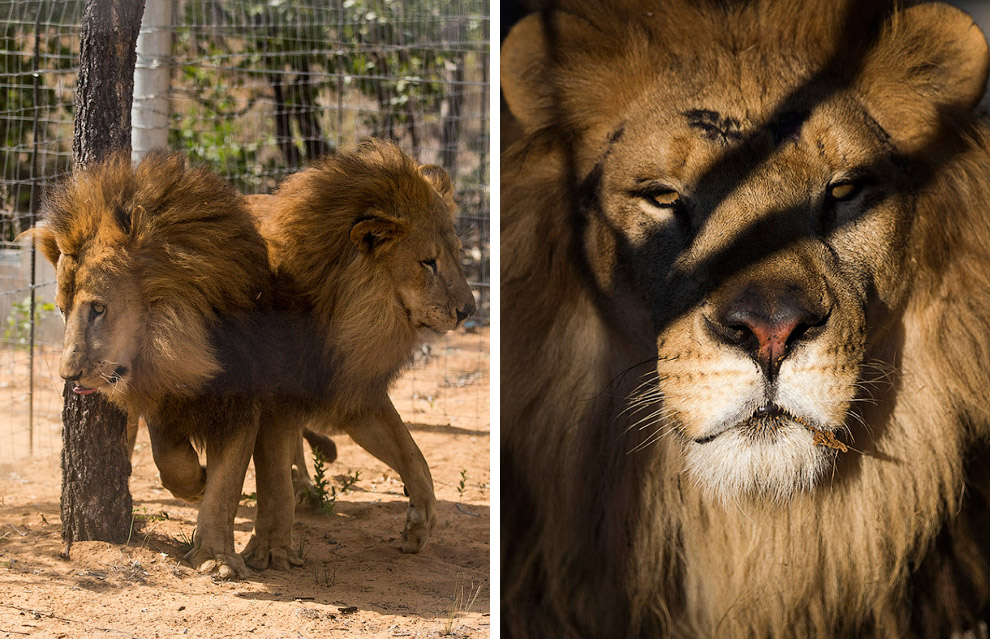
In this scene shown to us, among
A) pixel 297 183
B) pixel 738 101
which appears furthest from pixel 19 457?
pixel 738 101

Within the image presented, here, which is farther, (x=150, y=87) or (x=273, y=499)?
(x=150, y=87)

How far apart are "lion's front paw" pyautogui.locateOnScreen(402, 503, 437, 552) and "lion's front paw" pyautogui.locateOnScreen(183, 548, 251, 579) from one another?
0.74 meters

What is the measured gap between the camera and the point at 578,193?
2633 mm

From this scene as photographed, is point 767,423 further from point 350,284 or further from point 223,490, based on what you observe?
point 223,490

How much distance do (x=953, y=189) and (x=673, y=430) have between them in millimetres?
935

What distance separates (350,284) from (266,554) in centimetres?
116

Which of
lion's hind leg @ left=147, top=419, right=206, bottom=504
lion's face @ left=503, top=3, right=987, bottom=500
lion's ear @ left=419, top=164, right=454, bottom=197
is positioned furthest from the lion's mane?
lion's face @ left=503, top=3, right=987, bottom=500

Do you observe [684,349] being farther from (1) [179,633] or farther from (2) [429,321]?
(1) [179,633]

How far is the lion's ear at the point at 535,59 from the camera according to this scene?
260cm

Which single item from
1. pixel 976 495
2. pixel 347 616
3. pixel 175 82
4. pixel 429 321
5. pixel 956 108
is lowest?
pixel 347 616

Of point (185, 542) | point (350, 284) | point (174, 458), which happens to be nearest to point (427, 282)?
point (350, 284)

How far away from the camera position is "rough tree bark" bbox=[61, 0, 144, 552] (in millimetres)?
3916

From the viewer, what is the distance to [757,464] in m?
2.54

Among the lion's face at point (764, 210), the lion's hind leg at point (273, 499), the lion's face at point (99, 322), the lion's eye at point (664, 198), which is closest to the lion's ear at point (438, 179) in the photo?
the lion's hind leg at point (273, 499)
